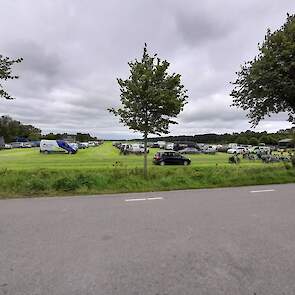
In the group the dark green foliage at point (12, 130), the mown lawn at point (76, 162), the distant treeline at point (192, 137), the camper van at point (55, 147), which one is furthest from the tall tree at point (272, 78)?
the dark green foliage at point (12, 130)

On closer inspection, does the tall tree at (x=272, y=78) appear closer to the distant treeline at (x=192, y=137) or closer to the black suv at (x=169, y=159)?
the black suv at (x=169, y=159)

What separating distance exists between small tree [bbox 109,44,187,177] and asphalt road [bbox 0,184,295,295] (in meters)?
7.16

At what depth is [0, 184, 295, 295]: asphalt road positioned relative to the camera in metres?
3.55

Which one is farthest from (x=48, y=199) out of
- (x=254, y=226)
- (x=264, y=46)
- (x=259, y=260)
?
(x=264, y=46)

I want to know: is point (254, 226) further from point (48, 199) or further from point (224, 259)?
point (48, 199)

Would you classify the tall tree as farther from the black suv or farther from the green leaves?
the black suv

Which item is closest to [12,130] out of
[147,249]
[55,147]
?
[55,147]

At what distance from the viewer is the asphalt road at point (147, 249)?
140 inches

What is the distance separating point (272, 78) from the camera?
1750cm

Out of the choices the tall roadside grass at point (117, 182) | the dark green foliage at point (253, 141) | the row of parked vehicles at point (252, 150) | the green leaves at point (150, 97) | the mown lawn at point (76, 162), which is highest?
the green leaves at point (150, 97)

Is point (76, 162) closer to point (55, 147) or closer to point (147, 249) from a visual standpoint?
point (55, 147)

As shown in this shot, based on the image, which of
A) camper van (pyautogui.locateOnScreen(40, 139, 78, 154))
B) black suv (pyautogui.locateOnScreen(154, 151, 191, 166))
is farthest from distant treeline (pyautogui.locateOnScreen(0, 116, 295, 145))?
black suv (pyautogui.locateOnScreen(154, 151, 191, 166))

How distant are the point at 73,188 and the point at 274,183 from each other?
29.5ft

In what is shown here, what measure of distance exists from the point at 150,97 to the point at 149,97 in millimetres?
50
